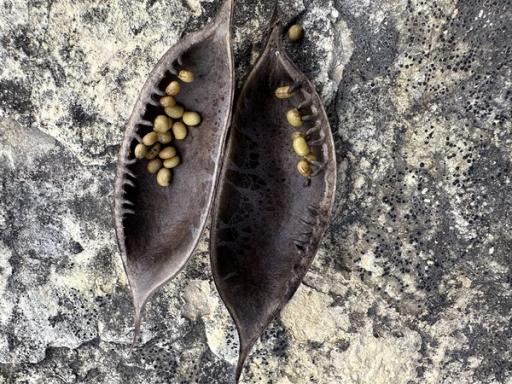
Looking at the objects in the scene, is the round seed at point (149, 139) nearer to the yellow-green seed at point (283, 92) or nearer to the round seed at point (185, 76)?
the round seed at point (185, 76)

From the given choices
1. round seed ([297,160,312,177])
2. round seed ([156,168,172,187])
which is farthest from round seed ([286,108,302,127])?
round seed ([156,168,172,187])

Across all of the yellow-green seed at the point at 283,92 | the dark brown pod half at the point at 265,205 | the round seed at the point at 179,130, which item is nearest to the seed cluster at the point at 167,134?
the round seed at the point at 179,130

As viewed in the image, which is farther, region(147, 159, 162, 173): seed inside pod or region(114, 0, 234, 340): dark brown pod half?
region(147, 159, 162, 173): seed inside pod

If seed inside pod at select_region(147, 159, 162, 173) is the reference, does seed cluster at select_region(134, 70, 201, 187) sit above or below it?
above

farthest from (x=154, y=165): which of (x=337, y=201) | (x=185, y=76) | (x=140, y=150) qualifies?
(x=337, y=201)

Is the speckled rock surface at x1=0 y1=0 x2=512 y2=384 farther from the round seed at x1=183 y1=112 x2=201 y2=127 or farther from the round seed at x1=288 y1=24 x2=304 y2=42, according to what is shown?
the round seed at x1=183 y1=112 x2=201 y2=127

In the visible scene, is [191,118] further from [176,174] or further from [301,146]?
[301,146]
